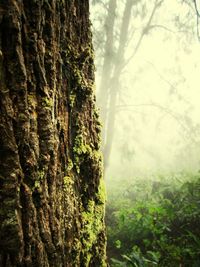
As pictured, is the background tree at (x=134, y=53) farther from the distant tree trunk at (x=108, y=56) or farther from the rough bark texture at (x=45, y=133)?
the rough bark texture at (x=45, y=133)

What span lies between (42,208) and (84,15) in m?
1.12

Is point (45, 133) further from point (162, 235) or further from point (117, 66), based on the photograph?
point (117, 66)

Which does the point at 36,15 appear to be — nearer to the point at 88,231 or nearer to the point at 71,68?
the point at 71,68

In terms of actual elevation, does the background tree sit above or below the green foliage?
above

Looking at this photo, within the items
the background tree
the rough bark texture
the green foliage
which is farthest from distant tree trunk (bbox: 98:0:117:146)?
the rough bark texture

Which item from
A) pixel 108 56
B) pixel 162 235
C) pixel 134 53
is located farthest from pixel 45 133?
pixel 134 53

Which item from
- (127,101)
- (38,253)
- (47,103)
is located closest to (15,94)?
(47,103)

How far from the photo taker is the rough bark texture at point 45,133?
49.1 inches

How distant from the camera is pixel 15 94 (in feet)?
4.13

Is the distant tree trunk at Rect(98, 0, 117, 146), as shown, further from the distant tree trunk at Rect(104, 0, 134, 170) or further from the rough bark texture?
the rough bark texture

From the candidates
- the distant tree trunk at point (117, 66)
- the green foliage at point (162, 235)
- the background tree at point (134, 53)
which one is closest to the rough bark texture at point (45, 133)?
the green foliage at point (162, 235)

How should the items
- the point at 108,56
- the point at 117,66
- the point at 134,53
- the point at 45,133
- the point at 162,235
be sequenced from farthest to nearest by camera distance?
the point at 134,53 < the point at 117,66 < the point at 108,56 < the point at 162,235 < the point at 45,133

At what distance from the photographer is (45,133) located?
55.8 inches

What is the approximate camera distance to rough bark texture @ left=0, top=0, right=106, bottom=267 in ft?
4.09
